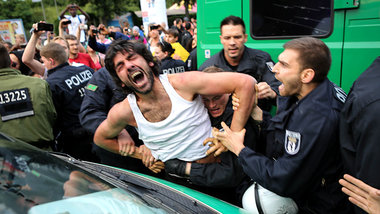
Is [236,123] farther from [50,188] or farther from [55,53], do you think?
[55,53]

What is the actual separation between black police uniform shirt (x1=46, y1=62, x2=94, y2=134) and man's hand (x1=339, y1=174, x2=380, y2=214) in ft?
9.88

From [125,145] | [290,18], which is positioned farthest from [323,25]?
[125,145]

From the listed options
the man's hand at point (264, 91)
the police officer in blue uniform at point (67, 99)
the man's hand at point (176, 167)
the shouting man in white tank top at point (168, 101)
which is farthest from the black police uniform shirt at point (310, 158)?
the police officer in blue uniform at point (67, 99)

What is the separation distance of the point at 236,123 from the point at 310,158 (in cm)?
58

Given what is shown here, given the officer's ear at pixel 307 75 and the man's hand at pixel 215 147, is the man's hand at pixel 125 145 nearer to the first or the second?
the man's hand at pixel 215 147

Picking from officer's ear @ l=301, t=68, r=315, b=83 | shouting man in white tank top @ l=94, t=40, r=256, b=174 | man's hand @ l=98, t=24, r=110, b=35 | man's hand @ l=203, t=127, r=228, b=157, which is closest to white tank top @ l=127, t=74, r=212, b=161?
shouting man in white tank top @ l=94, t=40, r=256, b=174

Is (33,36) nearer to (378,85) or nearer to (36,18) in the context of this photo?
(378,85)

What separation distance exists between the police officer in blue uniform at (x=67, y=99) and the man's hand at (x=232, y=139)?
2094 mm

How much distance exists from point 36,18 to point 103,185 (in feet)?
172

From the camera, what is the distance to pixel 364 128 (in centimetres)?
136

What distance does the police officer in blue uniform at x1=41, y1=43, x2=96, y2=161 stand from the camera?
3.47 metres

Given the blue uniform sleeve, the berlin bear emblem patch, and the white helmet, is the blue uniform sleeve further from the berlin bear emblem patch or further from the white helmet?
the white helmet

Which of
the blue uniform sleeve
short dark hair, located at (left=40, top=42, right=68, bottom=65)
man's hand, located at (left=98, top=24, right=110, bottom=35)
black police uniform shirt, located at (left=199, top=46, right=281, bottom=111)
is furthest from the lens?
man's hand, located at (left=98, top=24, right=110, bottom=35)

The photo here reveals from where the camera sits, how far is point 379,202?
4.45 feet
